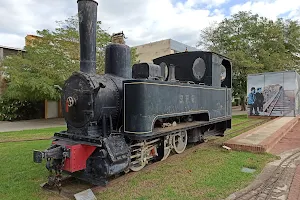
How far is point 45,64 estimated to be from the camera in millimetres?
14141

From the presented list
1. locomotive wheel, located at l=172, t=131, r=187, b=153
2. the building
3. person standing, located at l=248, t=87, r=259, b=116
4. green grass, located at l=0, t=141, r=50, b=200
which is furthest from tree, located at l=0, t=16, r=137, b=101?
the building

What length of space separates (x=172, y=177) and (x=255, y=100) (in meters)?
14.9

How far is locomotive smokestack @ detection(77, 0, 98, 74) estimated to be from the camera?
4.60 m

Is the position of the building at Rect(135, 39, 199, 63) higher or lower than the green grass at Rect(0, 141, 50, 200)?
higher

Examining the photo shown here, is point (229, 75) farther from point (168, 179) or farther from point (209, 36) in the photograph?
point (209, 36)

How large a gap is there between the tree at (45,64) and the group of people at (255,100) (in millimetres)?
10815

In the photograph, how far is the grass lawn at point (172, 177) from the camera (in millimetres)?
4062

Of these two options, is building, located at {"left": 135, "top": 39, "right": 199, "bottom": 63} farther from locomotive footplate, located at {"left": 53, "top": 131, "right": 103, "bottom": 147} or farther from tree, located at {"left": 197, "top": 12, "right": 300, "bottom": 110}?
locomotive footplate, located at {"left": 53, "top": 131, "right": 103, "bottom": 147}

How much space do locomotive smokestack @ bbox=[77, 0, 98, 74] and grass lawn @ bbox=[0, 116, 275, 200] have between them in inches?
89.8

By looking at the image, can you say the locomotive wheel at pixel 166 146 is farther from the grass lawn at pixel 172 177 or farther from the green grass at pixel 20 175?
the green grass at pixel 20 175

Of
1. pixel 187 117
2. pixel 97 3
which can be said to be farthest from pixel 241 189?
pixel 97 3

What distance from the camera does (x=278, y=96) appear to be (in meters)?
16.9

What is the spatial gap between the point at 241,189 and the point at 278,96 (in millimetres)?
14599

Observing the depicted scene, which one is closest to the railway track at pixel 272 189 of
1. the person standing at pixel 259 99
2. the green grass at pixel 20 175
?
the green grass at pixel 20 175
